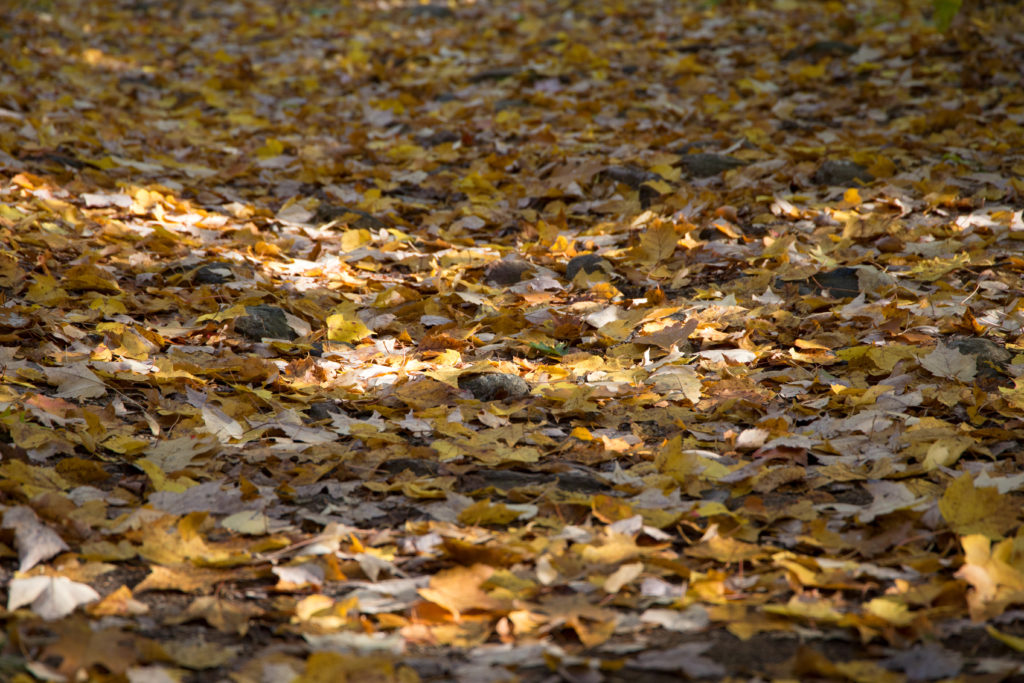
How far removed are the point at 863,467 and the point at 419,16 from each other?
7.43 m

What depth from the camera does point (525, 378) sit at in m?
2.99

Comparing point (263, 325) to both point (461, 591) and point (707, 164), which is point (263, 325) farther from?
point (707, 164)

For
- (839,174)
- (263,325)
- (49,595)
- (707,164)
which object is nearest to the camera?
(49,595)

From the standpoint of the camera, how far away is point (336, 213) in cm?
449

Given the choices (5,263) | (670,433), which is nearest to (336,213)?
(5,263)

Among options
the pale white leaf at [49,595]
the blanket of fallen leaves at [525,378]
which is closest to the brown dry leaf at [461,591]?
the blanket of fallen leaves at [525,378]

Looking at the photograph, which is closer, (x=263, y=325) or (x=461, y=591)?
(x=461, y=591)

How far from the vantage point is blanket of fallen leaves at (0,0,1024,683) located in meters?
1.77

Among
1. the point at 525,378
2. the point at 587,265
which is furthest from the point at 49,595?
the point at 587,265

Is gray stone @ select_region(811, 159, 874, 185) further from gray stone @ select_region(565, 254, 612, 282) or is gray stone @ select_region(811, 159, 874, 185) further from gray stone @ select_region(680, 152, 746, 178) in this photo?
gray stone @ select_region(565, 254, 612, 282)

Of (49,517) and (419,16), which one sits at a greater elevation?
(419,16)

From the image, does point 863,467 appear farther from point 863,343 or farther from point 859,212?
point 859,212

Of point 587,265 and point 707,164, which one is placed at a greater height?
point 707,164

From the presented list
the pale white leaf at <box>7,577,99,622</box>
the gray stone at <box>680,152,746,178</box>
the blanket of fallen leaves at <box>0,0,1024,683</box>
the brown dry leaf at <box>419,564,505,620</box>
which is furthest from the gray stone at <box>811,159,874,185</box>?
the pale white leaf at <box>7,577,99,622</box>
